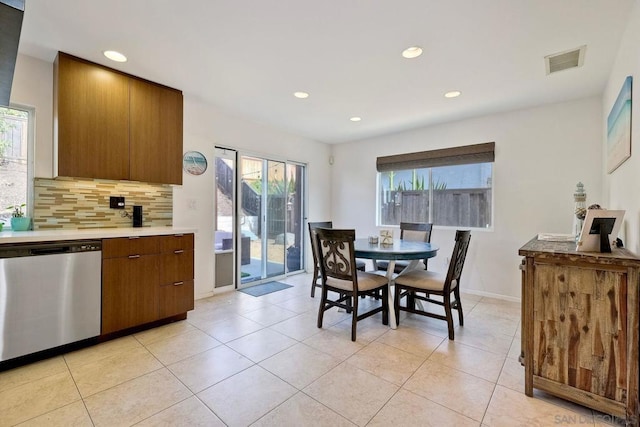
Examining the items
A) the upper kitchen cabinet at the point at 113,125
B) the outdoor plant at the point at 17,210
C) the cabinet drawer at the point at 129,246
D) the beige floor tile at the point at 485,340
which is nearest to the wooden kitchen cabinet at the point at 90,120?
the upper kitchen cabinet at the point at 113,125

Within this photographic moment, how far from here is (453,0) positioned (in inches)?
67.4

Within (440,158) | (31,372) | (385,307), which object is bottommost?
(31,372)

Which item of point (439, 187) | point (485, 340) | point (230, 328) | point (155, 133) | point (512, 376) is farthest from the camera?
point (439, 187)

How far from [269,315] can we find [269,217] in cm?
189

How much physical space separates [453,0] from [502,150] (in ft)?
8.45

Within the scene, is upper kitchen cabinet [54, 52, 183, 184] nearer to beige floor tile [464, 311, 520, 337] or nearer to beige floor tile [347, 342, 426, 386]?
beige floor tile [347, 342, 426, 386]

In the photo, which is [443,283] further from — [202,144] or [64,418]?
[202,144]

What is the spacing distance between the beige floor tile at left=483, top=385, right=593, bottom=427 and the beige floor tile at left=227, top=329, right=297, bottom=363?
1484mm

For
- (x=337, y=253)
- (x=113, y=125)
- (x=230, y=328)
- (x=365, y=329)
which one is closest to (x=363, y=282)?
(x=337, y=253)

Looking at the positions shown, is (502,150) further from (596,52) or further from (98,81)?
(98,81)

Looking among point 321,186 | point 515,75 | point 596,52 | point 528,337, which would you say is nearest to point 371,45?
point 515,75

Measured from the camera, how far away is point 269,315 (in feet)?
10.1

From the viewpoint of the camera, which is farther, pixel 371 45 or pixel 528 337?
pixel 371 45

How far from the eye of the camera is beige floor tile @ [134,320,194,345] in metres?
2.51
